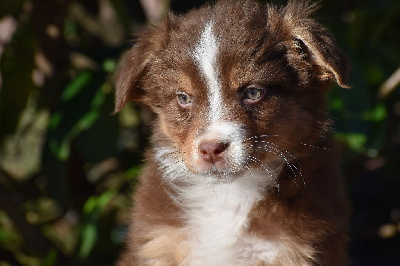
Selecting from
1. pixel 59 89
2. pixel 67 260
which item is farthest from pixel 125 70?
pixel 67 260

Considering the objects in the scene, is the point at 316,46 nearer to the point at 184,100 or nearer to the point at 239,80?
the point at 239,80

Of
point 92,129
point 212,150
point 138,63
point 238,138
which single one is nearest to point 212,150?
point 212,150

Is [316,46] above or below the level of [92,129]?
above

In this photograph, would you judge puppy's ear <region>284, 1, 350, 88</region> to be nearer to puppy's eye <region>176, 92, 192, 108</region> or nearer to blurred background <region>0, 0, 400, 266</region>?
puppy's eye <region>176, 92, 192, 108</region>

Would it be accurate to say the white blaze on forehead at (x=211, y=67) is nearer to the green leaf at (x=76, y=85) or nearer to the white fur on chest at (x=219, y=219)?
the white fur on chest at (x=219, y=219)

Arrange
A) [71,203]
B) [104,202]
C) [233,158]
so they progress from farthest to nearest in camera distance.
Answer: [71,203] → [104,202] → [233,158]

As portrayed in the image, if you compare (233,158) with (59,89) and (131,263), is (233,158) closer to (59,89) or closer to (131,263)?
(131,263)
